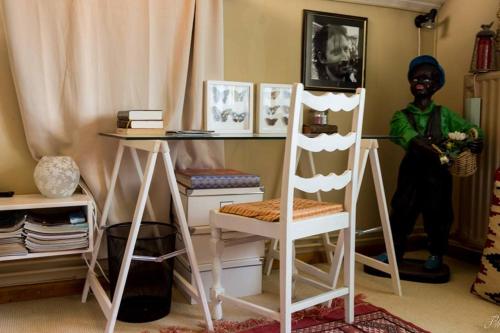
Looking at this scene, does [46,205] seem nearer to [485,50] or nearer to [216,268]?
[216,268]

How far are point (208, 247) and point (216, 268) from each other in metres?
0.23

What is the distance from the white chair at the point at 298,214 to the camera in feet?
5.03

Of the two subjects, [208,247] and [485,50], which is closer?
[208,247]

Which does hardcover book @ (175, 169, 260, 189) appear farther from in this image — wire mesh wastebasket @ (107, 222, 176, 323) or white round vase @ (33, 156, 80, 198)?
white round vase @ (33, 156, 80, 198)

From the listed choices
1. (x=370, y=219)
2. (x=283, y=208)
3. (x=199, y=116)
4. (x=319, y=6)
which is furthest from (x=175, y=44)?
(x=370, y=219)

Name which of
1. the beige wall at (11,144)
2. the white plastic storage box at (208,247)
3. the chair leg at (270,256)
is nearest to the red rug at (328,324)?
the white plastic storage box at (208,247)

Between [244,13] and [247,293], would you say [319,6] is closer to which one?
[244,13]

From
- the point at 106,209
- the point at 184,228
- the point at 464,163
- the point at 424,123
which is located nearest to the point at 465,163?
the point at 464,163

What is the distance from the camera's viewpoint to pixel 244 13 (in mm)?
2373

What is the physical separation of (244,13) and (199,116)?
607 mm

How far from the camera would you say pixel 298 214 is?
1.61 meters

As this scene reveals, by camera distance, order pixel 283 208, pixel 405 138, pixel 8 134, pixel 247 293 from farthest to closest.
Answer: pixel 405 138 → pixel 247 293 → pixel 8 134 → pixel 283 208

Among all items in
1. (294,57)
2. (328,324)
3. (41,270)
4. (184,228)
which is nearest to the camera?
(184,228)

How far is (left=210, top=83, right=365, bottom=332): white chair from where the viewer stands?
1.53 m
